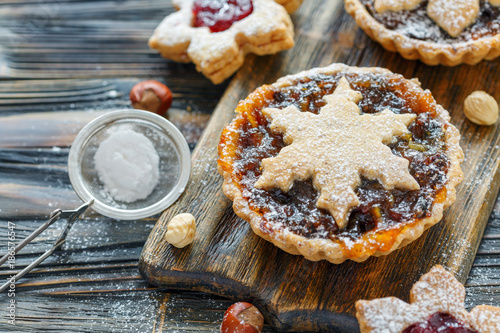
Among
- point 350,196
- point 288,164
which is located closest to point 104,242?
point 288,164

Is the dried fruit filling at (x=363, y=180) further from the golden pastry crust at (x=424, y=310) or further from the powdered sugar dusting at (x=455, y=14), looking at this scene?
the powdered sugar dusting at (x=455, y=14)

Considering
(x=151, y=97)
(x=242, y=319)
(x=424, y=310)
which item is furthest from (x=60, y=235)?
(x=424, y=310)

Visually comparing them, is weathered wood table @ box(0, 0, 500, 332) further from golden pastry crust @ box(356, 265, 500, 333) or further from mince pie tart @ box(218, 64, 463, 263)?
mince pie tart @ box(218, 64, 463, 263)

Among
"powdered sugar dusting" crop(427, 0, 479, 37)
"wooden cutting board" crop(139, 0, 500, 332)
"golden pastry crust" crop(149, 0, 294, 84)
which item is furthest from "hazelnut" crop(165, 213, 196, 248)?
"powdered sugar dusting" crop(427, 0, 479, 37)

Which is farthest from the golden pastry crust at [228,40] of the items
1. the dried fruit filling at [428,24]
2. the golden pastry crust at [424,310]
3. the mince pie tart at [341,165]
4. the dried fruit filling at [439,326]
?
the dried fruit filling at [439,326]

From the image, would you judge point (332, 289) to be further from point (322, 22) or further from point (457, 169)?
point (322, 22)

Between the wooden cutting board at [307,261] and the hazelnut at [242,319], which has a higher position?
the wooden cutting board at [307,261]
